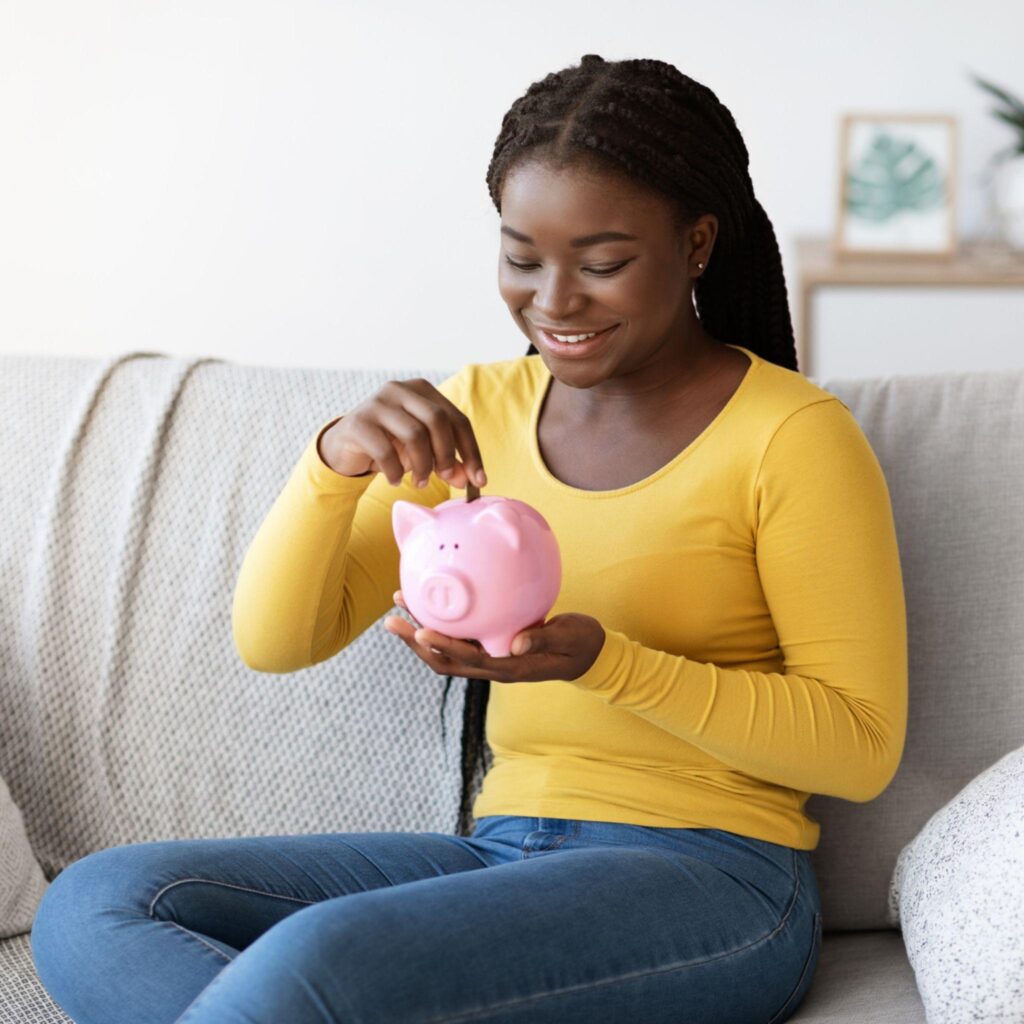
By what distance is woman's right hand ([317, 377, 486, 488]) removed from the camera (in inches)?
45.7

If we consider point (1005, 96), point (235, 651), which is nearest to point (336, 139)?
point (1005, 96)

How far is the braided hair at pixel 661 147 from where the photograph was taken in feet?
3.88

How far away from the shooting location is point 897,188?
9.84 ft

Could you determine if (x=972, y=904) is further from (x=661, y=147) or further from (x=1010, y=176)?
(x=1010, y=176)

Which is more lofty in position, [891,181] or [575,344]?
[891,181]

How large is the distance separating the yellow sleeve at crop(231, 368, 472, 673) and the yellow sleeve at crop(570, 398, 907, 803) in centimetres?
27

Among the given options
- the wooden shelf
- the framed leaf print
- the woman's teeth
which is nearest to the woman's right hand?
the woman's teeth

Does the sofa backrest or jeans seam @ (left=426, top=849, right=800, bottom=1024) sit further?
the sofa backrest

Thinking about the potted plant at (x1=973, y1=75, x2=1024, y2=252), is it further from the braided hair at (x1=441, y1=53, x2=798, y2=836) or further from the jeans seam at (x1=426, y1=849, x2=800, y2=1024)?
the jeans seam at (x1=426, y1=849, x2=800, y2=1024)

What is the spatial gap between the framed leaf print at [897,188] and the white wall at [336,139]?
19cm

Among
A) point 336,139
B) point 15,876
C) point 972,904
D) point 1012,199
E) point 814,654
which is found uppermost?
point 336,139

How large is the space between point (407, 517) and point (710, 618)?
0.29 meters

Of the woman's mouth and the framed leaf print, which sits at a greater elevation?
the framed leaf print

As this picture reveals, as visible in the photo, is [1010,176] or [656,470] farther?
[1010,176]
